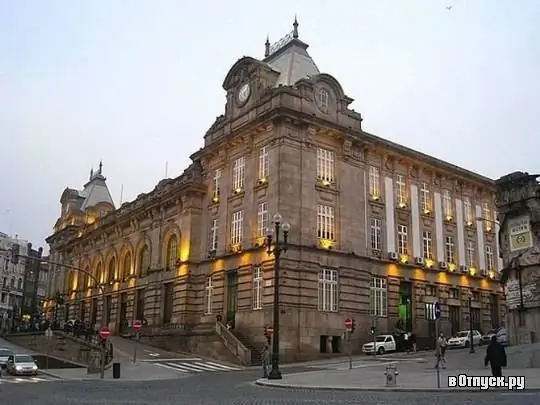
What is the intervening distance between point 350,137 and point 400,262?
10656 mm

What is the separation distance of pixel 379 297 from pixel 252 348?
1146 cm

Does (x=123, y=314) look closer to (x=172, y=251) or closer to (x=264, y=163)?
(x=172, y=251)

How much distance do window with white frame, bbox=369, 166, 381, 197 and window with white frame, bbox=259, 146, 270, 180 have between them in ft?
30.0

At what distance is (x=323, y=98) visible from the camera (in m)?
46.6

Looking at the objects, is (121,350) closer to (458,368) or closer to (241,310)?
(241,310)

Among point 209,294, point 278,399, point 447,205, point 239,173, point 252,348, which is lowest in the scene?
point 278,399

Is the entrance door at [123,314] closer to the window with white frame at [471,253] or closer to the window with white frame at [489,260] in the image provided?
the window with white frame at [471,253]

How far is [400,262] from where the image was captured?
48.7 m

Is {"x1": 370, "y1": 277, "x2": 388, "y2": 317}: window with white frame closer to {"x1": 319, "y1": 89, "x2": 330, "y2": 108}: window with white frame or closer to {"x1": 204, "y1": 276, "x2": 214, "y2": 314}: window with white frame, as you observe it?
{"x1": 204, "y1": 276, "x2": 214, "y2": 314}: window with white frame

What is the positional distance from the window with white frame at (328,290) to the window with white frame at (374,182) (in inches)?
334

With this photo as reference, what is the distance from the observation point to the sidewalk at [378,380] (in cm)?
1988

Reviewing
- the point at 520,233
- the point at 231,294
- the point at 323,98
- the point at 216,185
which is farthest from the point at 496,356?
the point at 216,185

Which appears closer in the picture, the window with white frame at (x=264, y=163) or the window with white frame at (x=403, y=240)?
the window with white frame at (x=264, y=163)

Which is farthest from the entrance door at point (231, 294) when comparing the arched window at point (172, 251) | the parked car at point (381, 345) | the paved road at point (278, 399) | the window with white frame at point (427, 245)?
the paved road at point (278, 399)
